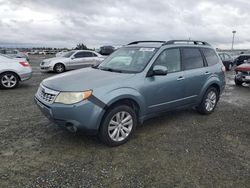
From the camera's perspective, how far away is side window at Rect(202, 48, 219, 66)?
5867 millimetres

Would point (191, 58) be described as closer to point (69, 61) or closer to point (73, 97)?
point (73, 97)

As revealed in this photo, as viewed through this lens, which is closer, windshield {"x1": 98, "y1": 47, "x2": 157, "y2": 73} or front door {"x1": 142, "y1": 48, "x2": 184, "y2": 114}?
front door {"x1": 142, "y1": 48, "x2": 184, "y2": 114}

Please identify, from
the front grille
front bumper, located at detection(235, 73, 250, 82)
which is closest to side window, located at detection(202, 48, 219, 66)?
the front grille

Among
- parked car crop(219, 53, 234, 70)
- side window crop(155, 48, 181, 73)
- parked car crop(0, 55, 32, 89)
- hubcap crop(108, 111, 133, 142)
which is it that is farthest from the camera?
parked car crop(219, 53, 234, 70)

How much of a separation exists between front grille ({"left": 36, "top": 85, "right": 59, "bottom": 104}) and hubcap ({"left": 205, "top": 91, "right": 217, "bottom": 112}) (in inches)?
148

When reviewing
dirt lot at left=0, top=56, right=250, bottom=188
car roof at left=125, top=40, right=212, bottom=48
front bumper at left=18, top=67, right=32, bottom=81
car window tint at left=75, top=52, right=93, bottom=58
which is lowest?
dirt lot at left=0, top=56, right=250, bottom=188

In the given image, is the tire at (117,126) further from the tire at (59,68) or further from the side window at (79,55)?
the side window at (79,55)

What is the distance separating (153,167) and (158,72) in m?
1.68

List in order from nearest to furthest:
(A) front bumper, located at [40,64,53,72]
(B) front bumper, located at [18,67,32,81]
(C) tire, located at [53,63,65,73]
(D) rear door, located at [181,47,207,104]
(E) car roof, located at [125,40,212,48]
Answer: (E) car roof, located at [125,40,212,48]
(D) rear door, located at [181,47,207,104]
(B) front bumper, located at [18,67,32,81]
(A) front bumper, located at [40,64,53,72]
(C) tire, located at [53,63,65,73]

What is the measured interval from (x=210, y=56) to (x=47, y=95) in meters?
4.09

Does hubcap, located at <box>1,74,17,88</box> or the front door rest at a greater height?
the front door

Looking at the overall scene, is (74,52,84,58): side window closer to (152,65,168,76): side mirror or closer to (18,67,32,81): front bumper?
(18,67,32,81): front bumper

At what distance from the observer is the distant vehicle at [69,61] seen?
584 inches

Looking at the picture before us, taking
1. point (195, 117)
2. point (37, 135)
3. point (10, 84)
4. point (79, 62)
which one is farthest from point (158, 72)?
point (79, 62)
